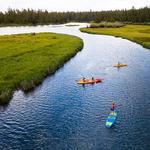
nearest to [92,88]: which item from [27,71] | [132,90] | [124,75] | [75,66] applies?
[132,90]

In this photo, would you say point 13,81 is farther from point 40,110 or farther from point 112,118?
point 112,118

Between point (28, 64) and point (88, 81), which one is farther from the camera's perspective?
point (28, 64)

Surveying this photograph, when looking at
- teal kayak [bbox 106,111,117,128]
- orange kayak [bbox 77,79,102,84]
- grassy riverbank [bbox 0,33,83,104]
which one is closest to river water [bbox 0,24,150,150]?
teal kayak [bbox 106,111,117,128]

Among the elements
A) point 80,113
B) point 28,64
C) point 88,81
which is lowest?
point 80,113

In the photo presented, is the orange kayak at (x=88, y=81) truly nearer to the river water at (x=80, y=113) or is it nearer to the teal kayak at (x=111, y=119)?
the river water at (x=80, y=113)

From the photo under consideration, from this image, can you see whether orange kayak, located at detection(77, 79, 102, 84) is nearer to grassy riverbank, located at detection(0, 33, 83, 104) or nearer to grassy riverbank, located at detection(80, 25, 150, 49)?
grassy riverbank, located at detection(0, 33, 83, 104)

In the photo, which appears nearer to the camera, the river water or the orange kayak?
the river water

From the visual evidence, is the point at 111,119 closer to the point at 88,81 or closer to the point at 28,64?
the point at 88,81

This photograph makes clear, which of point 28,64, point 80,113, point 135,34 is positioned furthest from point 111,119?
point 135,34

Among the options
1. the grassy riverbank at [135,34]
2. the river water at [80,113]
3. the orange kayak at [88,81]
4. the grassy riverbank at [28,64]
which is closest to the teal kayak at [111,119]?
the river water at [80,113]

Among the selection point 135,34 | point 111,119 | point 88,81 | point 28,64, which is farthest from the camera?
point 135,34
